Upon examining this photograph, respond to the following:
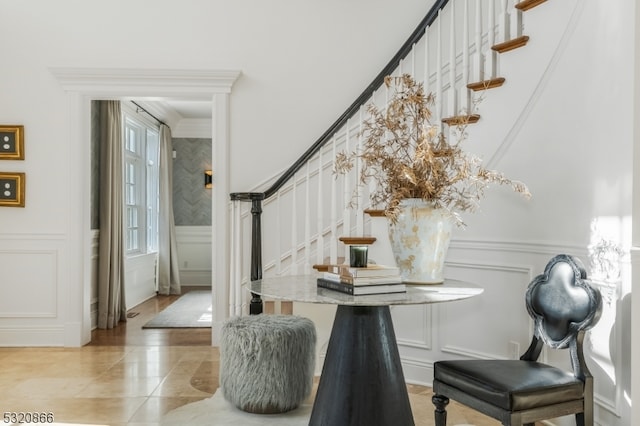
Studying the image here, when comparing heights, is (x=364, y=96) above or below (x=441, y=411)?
above

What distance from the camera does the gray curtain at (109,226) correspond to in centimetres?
487

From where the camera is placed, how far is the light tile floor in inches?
108

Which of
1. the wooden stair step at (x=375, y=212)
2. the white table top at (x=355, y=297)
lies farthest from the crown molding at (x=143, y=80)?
the white table top at (x=355, y=297)

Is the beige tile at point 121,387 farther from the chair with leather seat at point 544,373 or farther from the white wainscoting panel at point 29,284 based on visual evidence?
the chair with leather seat at point 544,373

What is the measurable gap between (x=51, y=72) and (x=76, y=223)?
4.12 ft

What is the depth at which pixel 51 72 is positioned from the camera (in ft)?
13.8

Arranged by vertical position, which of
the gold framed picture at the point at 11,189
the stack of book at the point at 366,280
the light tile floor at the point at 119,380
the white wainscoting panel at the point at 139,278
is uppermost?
the gold framed picture at the point at 11,189

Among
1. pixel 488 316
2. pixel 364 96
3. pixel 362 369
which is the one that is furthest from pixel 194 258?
pixel 362 369

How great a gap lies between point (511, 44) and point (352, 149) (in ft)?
5.16

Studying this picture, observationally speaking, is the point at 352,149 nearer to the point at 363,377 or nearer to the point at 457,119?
the point at 457,119

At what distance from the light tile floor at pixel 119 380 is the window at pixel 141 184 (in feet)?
7.05

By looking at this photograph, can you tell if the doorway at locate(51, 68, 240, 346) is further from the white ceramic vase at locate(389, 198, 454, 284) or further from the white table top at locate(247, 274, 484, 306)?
the white ceramic vase at locate(389, 198, 454, 284)

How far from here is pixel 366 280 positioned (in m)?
1.72

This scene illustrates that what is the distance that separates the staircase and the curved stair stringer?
47 mm
